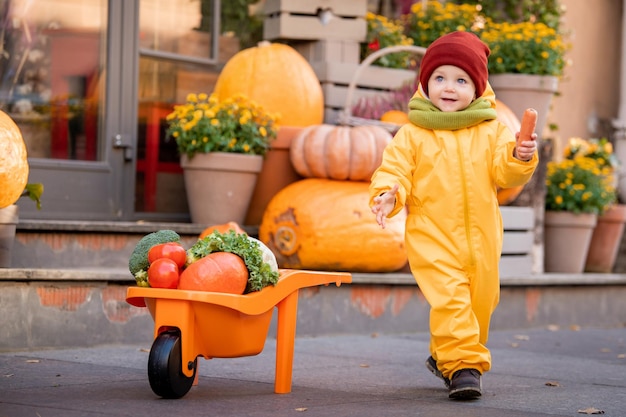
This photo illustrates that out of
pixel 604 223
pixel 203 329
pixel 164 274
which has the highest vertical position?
pixel 164 274

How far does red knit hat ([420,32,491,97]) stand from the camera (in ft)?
12.8

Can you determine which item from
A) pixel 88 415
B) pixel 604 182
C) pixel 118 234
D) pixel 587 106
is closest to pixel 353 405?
pixel 88 415

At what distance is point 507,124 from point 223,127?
1.87 m

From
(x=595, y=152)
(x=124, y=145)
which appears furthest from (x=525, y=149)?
(x=595, y=152)

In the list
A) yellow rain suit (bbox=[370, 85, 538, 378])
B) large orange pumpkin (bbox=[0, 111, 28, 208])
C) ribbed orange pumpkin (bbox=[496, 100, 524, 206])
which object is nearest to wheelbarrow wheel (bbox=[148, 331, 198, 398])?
yellow rain suit (bbox=[370, 85, 538, 378])

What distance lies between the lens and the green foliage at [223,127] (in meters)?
6.12

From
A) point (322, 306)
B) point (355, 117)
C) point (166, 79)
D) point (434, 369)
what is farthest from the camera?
point (166, 79)

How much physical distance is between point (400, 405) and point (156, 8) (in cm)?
400

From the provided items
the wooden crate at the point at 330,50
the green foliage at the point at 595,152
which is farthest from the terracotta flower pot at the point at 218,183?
the green foliage at the point at 595,152

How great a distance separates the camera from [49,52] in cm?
629

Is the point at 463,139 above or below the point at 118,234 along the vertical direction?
above

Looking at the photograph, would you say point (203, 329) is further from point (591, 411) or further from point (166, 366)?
point (591, 411)

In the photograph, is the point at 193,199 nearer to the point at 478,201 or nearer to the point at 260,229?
the point at 260,229

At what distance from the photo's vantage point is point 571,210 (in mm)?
7711
